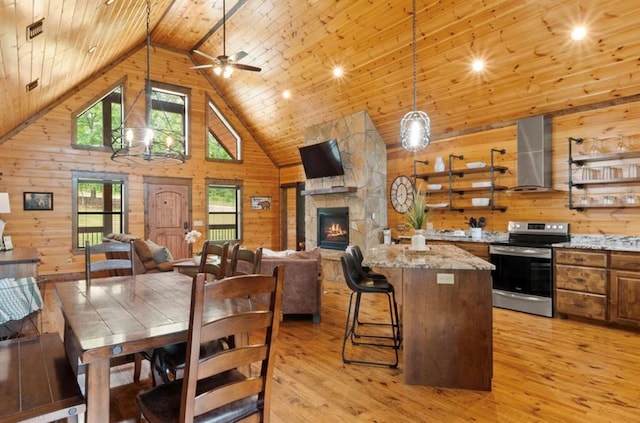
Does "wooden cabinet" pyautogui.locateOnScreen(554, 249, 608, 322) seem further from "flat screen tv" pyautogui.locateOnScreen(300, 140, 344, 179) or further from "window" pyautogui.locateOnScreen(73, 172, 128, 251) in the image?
"window" pyautogui.locateOnScreen(73, 172, 128, 251)

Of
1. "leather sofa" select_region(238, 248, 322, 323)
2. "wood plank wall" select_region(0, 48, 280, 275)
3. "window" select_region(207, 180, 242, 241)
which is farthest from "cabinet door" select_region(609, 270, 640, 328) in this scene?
"wood plank wall" select_region(0, 48, 280, 275)

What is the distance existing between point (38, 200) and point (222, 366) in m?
7.28

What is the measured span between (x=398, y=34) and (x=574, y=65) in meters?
2.21

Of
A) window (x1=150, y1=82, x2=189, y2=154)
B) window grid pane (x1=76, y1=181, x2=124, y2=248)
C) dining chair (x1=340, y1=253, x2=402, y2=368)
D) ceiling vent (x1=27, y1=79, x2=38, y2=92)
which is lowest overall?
dining chair (x1=340, y1=253, x2=402, y2=368)

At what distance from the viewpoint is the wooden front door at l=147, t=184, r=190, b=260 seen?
25.9 feet

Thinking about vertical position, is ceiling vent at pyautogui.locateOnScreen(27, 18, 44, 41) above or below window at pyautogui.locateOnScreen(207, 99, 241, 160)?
below

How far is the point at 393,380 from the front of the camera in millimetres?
2828

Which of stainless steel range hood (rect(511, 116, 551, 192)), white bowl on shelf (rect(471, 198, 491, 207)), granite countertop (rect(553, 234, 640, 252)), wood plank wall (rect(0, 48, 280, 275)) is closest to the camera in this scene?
granite countertop (rect(553, 234, 640, 252))

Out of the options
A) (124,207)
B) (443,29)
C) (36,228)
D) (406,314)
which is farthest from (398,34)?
(36,228)

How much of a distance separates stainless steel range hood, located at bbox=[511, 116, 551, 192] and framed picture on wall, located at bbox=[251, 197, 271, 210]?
6.28 meters

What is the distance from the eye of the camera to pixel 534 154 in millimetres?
4996

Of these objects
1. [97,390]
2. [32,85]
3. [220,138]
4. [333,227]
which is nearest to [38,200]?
[32,85]

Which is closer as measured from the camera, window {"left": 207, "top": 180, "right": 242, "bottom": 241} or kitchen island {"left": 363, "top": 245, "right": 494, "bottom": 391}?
kitchen island {"left": 363, "top": 245, "right": 494, "bottom": 391}

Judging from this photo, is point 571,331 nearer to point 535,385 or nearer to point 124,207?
point 535,385
